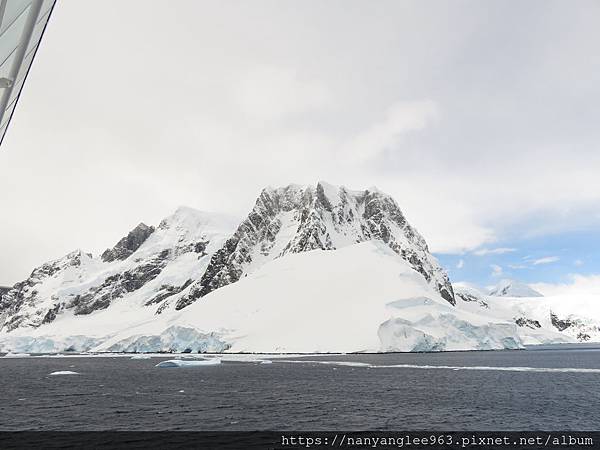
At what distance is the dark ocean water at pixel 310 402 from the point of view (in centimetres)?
3262

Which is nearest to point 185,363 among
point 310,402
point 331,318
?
point 331,318

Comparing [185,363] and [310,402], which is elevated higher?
[310,402]

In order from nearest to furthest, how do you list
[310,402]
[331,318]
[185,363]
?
1. [310,402]
2. [185,363]
3. [331,318]

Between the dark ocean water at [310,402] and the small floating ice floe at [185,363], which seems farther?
the small floating ice floe at [185,363]

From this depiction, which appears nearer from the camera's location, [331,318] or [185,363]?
[185,363]

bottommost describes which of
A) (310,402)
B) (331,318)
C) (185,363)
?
(185,363)

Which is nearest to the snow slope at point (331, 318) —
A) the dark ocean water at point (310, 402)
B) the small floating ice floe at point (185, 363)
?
the small floating ice floe at point (185, 363)

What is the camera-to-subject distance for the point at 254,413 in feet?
121

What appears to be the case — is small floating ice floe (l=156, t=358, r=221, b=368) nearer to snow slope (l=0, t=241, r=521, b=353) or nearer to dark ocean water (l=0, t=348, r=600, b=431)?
dark ocean water (l=0, t=348, r=600, b=431)

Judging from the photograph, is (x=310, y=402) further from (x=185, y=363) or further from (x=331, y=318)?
(x=331, y=318)

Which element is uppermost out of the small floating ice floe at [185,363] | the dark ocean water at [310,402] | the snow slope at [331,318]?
the snow slope at [331,318]

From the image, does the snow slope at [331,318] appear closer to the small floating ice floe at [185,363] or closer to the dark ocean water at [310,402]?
the small floating ice floe at [185,363]

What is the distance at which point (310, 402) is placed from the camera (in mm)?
42000

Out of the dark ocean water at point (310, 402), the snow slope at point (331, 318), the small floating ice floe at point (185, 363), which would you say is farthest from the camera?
the snow slope at point (331, 318)
